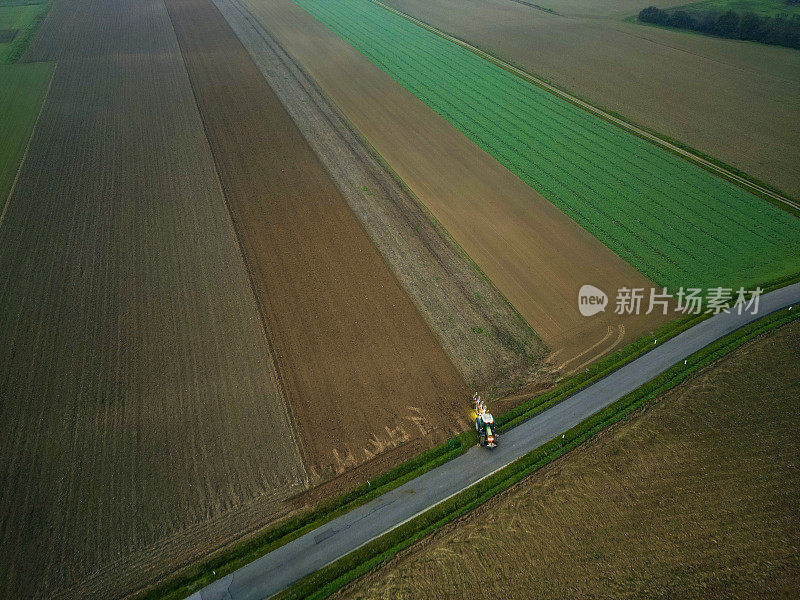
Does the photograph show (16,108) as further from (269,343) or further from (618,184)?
(618,184)

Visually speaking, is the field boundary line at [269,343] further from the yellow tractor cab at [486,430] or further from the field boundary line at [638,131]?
the field boundary line at [638,131]

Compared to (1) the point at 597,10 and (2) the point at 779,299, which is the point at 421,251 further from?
(1) the point at 597,10

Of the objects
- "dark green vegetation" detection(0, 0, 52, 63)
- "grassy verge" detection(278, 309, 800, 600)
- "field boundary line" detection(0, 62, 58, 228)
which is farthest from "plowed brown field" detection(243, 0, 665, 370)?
"dark green vegetation" detection(0, 0, 52, 63)

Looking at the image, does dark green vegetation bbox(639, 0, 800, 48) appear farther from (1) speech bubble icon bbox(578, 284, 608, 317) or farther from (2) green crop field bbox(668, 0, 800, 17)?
(1) speech bubble icon bbox(578, 284, 608, 317)

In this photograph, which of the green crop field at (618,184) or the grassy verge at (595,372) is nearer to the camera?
the grassy verge at (595,372)

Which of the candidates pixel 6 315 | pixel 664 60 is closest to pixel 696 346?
pixel 6 315

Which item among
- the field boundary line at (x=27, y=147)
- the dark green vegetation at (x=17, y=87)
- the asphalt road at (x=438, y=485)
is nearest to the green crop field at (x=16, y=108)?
the dark green vegetation at (x=17, y=87)
